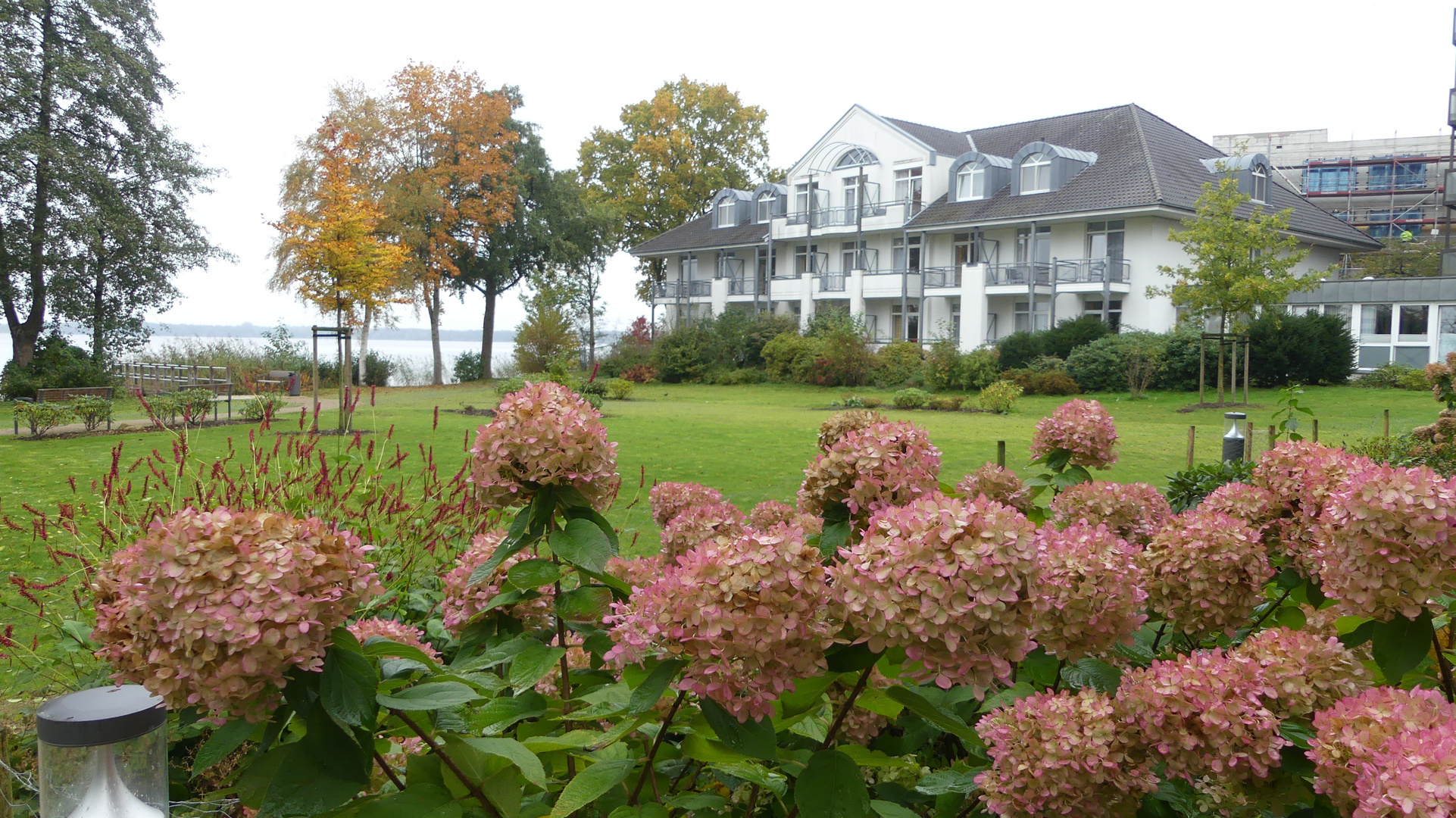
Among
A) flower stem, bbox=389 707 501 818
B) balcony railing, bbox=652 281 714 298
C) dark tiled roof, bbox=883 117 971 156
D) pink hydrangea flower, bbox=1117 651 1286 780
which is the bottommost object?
flower stem, bbox=389 707 501 818

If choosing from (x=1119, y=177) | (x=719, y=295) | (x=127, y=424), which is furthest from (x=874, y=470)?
(x=719, y=295)

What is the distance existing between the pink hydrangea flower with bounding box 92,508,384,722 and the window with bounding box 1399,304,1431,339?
111 ft

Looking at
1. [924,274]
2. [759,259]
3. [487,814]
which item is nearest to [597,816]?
[487,814]

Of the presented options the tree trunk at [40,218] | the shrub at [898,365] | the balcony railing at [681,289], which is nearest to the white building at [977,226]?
the balcony railing at [681,289]

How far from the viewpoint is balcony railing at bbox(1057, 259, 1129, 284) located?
98.3 ft

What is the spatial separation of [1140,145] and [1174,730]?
34933 mm

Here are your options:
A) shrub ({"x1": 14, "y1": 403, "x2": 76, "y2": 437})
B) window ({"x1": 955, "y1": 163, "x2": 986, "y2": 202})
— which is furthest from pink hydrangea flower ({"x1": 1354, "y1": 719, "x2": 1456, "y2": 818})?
window ({"x1": 955, "y1": 163, "x2": 986, "y2": 202})

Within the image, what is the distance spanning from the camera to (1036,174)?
3359cm

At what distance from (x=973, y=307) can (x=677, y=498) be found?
3200 centimetres

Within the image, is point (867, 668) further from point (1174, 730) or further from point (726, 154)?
point (726, 154)

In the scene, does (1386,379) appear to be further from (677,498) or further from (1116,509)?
(677,498)

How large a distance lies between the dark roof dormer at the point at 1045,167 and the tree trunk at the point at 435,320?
23.1 metres

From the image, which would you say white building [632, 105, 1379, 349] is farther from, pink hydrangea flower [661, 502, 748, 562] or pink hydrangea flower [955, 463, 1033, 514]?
pink hydrangea flower [661, 502, 748, 562]

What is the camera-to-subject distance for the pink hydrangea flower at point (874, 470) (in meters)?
1.80
